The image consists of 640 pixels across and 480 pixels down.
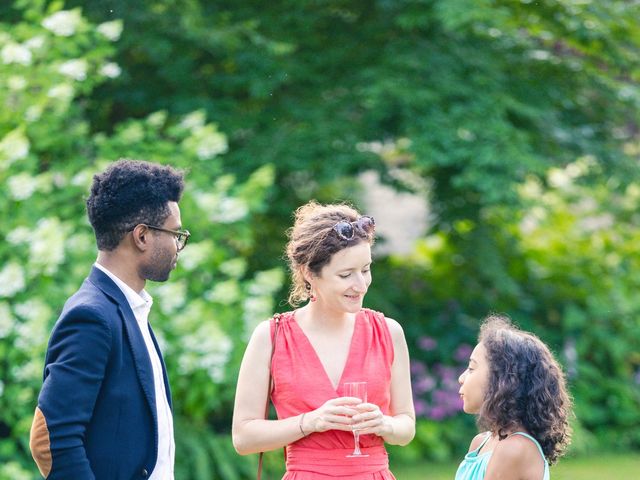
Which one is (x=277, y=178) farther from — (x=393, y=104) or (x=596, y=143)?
(x=596, y=143)

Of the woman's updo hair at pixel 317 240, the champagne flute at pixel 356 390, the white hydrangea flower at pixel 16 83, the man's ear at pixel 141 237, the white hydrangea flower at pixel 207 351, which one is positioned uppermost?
the man's ear at pixel 141 237

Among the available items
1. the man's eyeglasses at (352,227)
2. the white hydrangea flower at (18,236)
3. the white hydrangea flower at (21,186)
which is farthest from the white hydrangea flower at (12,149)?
the man's eyeglasses at (352,227)

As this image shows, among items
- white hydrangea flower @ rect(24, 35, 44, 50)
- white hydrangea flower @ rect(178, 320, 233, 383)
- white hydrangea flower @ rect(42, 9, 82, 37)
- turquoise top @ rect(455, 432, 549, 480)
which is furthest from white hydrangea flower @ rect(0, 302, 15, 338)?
turquoise top @ rect(455, 432, 549, 480)

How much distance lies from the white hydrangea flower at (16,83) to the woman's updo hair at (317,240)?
4.16 m

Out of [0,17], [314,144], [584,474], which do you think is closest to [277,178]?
[314,144]

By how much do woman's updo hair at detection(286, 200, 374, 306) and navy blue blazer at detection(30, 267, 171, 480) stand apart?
71 centimetres

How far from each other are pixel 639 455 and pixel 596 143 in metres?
3.02

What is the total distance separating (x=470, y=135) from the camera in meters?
8.33

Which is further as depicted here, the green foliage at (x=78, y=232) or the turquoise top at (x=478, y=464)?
the green foliage at (x=78, y=232)

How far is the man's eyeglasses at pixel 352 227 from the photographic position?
3445mm

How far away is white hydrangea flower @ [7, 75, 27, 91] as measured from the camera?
7125 millimetres

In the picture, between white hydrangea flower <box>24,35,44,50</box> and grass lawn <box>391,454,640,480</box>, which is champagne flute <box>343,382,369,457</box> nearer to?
white hydrangea flower <box>24,35,44,50</box>

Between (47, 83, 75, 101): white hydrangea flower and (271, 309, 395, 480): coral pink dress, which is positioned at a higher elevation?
(271, 309, 395, 480): coral pink dress

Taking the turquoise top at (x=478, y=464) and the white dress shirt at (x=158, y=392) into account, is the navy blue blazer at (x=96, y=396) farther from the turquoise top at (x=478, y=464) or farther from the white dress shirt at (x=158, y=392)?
the turquoise top at (x=478, y=464)
